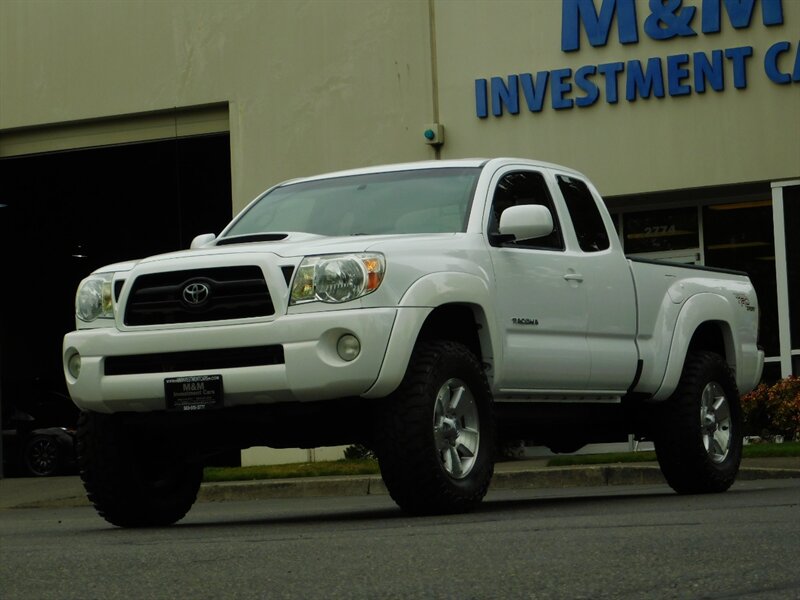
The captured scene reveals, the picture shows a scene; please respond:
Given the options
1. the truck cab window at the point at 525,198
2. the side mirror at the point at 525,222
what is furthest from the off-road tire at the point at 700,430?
the side mirror at the point at 525,222

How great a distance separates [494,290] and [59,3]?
A: 15.6 metres

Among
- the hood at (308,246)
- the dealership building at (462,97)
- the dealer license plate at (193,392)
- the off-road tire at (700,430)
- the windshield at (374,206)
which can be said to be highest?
the dealership building at (462,97)

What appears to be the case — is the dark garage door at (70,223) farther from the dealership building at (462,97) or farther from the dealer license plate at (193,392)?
the dealer license plate at (193,392)

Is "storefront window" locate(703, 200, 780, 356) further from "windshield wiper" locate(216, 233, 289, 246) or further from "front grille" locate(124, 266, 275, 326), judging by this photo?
"front grille" locate(124, 266, 275, 326)

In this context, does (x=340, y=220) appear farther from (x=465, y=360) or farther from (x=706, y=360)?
(x=706, y=360)

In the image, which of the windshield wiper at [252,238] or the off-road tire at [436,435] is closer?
the off-road tire at [436,435]

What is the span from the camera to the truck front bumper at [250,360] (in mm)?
8148

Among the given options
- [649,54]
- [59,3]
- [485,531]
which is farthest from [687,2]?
[485,531]

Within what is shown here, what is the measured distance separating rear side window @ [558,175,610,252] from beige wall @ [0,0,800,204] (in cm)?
907

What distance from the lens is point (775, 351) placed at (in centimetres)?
1975

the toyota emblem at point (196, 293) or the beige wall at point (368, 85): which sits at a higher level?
the beige wall at point (368, 85)

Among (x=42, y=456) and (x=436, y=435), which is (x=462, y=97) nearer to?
(x=42, y=456)

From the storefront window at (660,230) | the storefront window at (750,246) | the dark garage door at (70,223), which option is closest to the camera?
the storefront window at (750,246)

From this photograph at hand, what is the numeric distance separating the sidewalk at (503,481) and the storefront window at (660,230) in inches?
184
